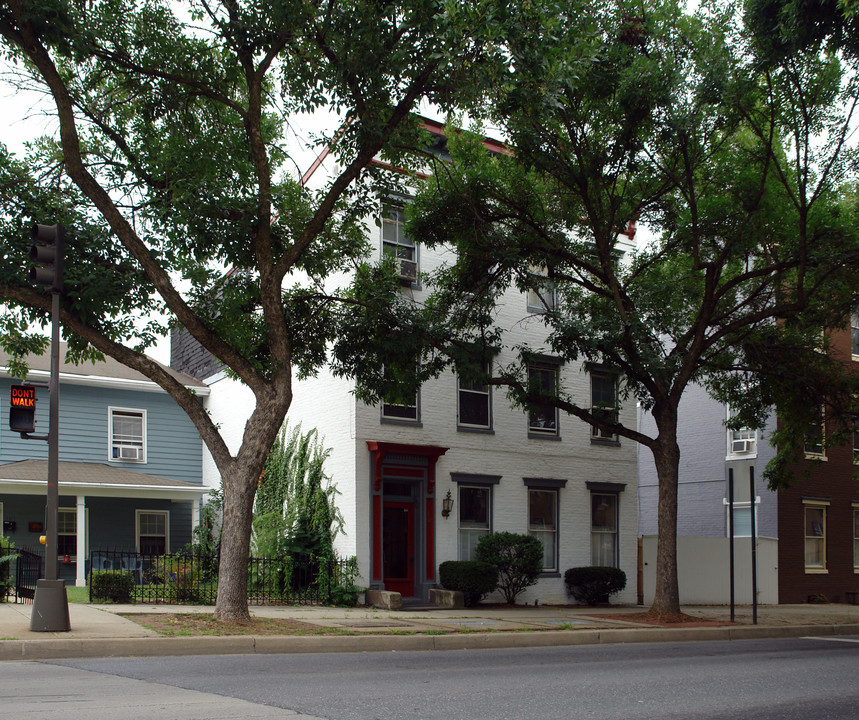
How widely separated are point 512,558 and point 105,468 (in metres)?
12.4

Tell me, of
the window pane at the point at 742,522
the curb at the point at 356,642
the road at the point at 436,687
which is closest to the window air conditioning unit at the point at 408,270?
the curb at the point at 356,642

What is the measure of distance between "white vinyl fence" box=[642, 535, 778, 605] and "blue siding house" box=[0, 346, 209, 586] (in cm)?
1297

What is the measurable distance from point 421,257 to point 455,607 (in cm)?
830

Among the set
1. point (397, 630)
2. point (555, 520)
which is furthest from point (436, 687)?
point (555, 520)

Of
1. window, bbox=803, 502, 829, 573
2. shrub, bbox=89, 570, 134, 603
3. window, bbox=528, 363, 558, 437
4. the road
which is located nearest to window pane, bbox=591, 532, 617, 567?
window, bbox=528, 363, 558, 437

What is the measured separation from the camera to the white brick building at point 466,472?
20578 millimetres

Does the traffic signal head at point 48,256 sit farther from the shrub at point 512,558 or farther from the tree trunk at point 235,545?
the shrub at point 512,558

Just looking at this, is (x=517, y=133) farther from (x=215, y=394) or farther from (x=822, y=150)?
(x=215, y=394)

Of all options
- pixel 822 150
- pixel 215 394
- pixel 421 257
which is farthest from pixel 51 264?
pixel 215 394

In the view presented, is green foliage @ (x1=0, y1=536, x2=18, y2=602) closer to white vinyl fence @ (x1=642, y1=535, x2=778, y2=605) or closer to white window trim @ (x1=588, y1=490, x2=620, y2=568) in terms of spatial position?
white window trim @ (x1=588, y1=490, x2=620, y2=568)

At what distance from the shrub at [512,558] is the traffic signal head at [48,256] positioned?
12.4 m

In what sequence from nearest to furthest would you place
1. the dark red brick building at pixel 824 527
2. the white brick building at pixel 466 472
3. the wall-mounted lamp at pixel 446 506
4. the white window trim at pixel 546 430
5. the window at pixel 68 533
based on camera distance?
the white brick building at pixel 466 472
the wall-mounted lamp at pixel 446 506
the white window trim at pixel 546 430
the window at pixel 68 533
the dark red brick building at pixel 824 527

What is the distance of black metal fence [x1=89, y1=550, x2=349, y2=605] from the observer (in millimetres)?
17078

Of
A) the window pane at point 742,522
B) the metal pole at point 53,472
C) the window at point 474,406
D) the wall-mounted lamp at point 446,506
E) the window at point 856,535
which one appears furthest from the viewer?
the window at point 856,535
